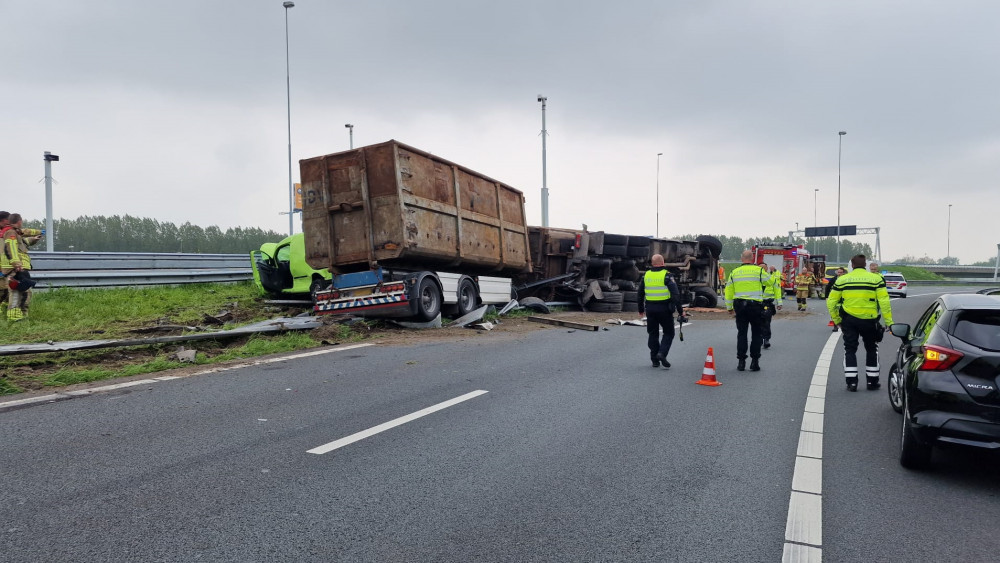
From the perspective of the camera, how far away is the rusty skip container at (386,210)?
12.6 m

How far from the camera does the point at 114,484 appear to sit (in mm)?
4070

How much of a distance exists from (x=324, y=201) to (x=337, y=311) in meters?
2.09

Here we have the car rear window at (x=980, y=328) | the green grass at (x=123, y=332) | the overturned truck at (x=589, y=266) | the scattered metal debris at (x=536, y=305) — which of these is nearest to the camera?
the car rear window at (x=980, y=328)

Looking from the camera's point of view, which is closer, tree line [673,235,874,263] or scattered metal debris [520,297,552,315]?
scattered metal debris [520,297,552,315]

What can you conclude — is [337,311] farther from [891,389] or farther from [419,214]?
[891,389]

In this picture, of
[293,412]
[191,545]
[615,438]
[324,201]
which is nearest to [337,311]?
[324,201]

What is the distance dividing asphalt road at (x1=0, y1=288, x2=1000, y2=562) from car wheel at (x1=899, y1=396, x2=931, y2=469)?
0.13m

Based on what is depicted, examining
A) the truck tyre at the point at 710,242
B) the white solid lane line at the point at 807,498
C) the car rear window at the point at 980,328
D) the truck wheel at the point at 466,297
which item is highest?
the truck tyre at the point at 710,242

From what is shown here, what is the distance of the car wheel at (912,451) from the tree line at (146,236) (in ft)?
98.7

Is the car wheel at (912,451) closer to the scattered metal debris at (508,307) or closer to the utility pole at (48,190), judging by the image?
the scattered metal debris at (508,307)

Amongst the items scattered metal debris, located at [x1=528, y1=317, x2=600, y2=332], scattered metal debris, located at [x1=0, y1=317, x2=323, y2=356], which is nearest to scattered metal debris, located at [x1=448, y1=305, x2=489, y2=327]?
scattered metal debris, located at [x1=528, y1=317, x2=600, y2=332]

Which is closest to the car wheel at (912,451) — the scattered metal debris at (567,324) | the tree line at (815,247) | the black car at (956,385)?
the black car at (956,385)

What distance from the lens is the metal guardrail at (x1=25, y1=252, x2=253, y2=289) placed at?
14.9 metres

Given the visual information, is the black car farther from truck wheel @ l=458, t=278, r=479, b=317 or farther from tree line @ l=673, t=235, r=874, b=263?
tree line @ l=673, t=235, r=874, b=263
